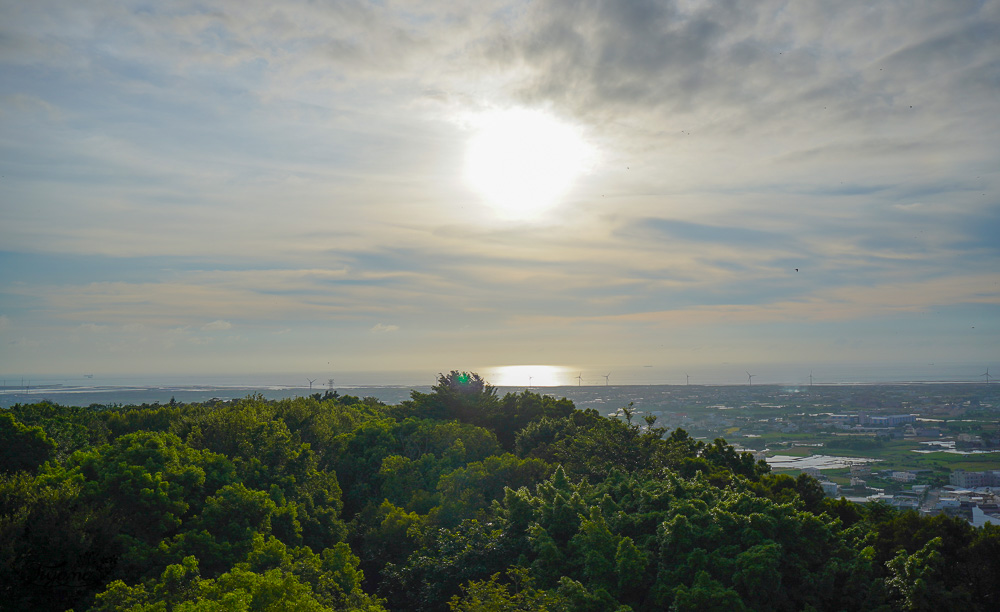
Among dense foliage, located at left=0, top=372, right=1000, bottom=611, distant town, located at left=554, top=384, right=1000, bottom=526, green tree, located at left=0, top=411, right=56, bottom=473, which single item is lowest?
distant town, located at left=554, top=384, right=1000, bottom=526

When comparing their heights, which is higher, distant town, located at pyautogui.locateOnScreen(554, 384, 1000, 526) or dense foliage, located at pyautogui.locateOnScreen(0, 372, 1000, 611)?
dense foliage, located at pyautogui.locateOnScreen(0, 372, 1000, 611)

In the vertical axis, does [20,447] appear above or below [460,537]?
above

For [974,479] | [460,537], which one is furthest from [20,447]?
[974,479]

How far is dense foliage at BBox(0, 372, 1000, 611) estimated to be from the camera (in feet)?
54.9

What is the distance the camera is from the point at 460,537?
76.3 feet

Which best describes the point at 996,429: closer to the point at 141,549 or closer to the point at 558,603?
the point at 558,603

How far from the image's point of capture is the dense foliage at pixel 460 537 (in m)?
16.7

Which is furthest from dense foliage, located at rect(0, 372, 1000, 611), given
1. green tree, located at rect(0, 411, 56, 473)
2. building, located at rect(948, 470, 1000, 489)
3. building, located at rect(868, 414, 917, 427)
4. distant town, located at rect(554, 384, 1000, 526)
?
building, located at rect(868, 414, 917, 427)

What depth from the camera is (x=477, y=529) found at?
77.2 ft

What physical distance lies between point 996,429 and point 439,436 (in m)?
79.4

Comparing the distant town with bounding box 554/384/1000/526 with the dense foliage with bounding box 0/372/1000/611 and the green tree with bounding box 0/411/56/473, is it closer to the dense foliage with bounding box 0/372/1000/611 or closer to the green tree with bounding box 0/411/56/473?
the dense foliage with bounding box 0/372/1000/611

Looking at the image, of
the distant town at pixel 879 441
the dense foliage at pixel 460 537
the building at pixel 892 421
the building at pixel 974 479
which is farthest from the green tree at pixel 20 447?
the building at pixel 892 421

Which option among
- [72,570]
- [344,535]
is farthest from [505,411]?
[72,570]

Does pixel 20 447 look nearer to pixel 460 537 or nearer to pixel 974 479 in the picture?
pixel 460 537
